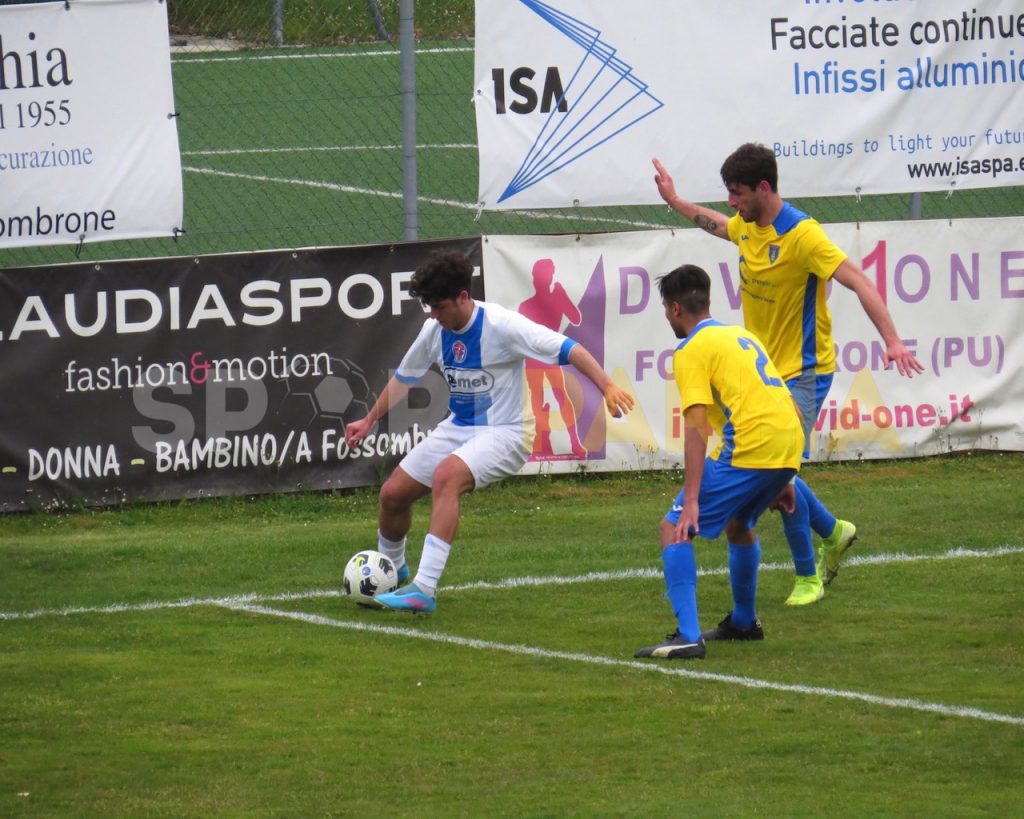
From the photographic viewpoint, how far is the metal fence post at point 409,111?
1174 centimetres

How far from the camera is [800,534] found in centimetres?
853

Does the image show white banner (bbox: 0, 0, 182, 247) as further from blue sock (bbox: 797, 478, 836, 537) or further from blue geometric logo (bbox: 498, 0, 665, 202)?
blue sock (bbox: 797, 478, 836, 537)

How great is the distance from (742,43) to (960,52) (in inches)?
60.8

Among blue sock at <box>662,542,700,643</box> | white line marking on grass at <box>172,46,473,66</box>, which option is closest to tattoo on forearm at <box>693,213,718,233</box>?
blue sock at <box>662,542,700,643</box>

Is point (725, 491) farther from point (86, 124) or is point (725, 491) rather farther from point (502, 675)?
point (86, 124)

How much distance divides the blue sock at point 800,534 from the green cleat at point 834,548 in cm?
22

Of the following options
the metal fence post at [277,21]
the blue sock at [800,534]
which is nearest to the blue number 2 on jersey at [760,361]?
the blue sock at [800,534]

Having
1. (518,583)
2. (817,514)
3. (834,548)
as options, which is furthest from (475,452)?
(834,548)

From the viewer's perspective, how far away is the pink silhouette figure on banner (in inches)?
469

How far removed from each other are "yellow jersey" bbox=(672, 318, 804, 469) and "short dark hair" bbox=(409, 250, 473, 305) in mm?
1345

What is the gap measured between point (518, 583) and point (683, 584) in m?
1.99

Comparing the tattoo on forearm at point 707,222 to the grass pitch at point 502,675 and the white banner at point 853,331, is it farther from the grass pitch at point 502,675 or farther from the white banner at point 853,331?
the white banner at point 853,331

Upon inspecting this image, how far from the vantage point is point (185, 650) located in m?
7.91

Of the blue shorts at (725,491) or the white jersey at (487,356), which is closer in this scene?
the blue shorts at (725,491)
